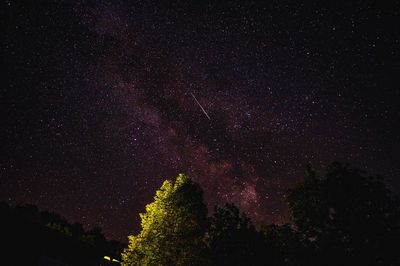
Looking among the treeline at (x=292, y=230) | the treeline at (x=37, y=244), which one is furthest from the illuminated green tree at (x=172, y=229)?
the treeline at (x=37, y=244)

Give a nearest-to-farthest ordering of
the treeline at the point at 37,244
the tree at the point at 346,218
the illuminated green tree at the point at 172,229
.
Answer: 1. the tree at the point at 346,218
2. the treeline at the point at 37,244
3. the illuminated green tree at the point at 172,229

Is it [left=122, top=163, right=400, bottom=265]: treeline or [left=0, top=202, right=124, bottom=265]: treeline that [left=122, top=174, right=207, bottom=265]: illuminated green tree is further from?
[left=0, top=202, right=124, bottom=265]: treeline

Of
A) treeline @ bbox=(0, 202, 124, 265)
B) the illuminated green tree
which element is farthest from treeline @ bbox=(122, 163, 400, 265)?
treeline @ bbox=(0, 202, 124, 265)

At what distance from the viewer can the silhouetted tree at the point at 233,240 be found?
832 inches

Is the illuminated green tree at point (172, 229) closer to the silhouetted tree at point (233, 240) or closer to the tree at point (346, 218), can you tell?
the silhouetted tree at point (233, 240)

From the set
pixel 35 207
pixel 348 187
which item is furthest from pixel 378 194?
pixel 35 207

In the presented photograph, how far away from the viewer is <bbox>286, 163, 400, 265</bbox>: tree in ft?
59.6

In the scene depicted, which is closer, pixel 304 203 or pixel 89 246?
pixel 304 203

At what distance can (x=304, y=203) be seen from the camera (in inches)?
846

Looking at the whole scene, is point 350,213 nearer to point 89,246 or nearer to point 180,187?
point 180,187

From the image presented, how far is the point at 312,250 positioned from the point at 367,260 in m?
2.85

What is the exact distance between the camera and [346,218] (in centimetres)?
1958

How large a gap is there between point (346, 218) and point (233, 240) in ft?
23.2

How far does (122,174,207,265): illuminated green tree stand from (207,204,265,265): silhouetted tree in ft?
2.75
